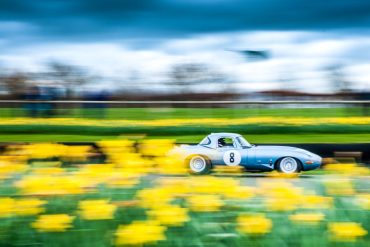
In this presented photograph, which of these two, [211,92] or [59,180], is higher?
[211,92]

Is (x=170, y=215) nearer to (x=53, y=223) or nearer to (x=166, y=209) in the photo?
(x=166, y=209)

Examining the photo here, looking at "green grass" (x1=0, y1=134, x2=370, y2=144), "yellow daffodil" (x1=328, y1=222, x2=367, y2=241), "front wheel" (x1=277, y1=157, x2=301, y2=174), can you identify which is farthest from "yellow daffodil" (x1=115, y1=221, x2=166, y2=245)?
"green grass" (x1=0, y1=134, x2=370, y2=144)

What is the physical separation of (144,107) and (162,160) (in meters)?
12.9

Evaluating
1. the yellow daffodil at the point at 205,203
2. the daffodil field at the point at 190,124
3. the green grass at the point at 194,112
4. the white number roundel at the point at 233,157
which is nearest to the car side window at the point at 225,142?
the white number roundel at the point at 233,157

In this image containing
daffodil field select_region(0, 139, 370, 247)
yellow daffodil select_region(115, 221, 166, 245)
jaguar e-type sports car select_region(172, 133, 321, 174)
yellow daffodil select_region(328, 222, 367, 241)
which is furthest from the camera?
jaguar e-type sports car select_region(172, 133, 321, 174)

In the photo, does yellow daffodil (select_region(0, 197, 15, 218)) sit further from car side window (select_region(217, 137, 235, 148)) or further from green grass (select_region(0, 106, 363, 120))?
green grass (select_region(0, 106, 363, 120))

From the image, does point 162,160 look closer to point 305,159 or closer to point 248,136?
point 305,159

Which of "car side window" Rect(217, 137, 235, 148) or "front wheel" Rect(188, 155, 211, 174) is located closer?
"front wheel" Rect(188, 155, 211, 174)

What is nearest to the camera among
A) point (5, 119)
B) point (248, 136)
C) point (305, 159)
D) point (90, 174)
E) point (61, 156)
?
point (90, 174)

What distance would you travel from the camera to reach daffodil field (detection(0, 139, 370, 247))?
8.20ft

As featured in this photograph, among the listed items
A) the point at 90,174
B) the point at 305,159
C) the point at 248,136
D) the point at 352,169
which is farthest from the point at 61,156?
the point at 248,136

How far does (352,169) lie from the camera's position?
3129 mm

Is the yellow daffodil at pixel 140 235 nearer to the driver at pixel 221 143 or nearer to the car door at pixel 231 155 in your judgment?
the car door at pixel 231 155

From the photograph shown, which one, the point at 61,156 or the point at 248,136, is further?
the point at 248,136
